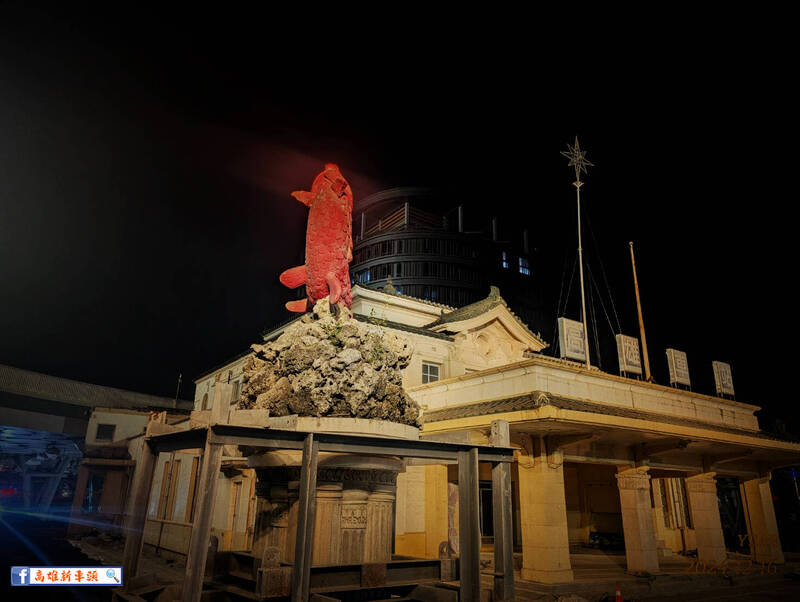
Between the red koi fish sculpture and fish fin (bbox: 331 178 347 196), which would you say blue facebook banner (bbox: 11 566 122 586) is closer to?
the red koi fish sculpture

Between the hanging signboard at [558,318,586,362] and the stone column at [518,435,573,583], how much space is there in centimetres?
657

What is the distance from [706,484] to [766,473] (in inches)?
258

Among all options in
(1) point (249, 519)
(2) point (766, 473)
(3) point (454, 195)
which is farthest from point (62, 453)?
(2) point (766, 473)

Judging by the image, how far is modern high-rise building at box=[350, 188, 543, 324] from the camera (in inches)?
2758

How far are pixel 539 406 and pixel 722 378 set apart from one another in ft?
61.9

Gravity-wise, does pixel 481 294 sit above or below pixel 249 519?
above

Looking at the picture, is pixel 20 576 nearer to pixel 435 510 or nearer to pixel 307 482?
pixel 307 482

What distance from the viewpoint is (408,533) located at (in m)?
22.6

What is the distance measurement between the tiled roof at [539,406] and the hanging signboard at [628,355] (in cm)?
352

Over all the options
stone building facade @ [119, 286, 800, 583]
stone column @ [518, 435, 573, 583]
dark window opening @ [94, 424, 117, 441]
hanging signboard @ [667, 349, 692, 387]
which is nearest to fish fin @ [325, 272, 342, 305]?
stone building facade @ [119, 286, 800, 583]

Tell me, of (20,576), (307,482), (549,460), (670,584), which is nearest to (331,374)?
(307,482)

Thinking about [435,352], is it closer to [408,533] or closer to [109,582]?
[408,533]

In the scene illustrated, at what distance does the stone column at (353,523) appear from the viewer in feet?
36.1

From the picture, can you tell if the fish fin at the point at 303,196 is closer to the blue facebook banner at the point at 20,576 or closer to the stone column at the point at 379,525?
the stone column at the point at 379,525
